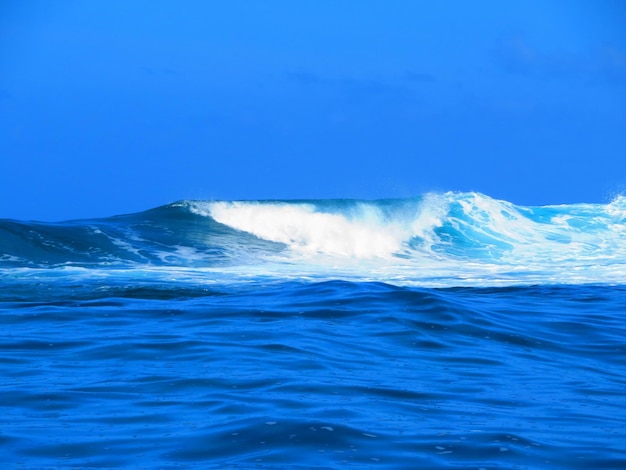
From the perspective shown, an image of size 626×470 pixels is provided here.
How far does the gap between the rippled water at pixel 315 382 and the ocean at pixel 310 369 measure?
2 centimetres

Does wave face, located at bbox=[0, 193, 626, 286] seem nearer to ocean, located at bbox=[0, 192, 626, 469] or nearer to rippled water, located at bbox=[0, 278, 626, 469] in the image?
ocean, located at bbox=[0, 192, 626, 469]

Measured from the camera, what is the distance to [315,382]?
5215 mm

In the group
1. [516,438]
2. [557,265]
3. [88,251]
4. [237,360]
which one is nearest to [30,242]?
[88,251]

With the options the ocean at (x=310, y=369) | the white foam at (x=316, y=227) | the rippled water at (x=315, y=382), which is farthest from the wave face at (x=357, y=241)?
the rippled water at (x=315, y=382)

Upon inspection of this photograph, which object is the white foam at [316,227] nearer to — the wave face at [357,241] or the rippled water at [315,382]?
the wave face at [357,241]

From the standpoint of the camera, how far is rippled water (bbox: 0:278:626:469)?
3820mm

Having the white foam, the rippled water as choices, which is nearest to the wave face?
the white foam

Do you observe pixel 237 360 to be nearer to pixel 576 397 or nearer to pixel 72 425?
pixel 72 425

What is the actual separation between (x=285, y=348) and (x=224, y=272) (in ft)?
25.4

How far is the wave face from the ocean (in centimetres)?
59

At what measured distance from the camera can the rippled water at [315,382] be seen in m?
3.82

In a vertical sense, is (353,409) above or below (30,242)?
below

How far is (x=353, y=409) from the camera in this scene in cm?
450

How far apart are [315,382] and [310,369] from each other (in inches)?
16.0
